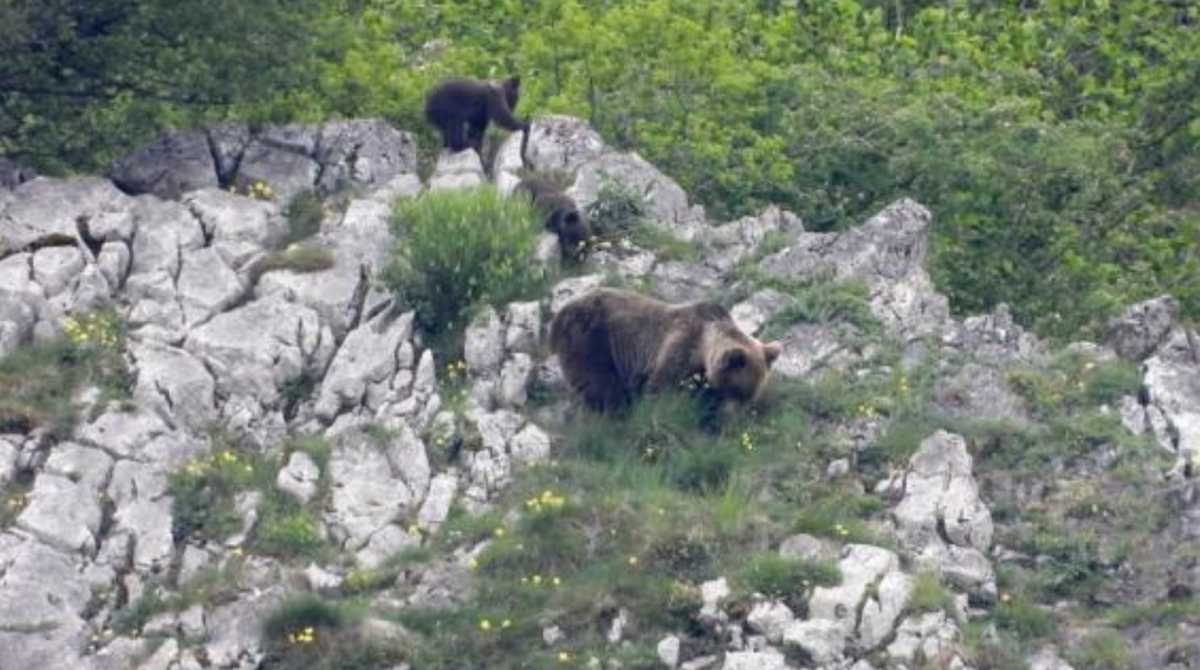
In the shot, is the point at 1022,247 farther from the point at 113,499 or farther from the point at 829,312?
the point at 113,499

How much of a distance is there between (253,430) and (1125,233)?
590 inches

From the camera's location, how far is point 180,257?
2670 centimetres

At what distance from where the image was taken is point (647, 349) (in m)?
25.8

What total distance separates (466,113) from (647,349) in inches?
197

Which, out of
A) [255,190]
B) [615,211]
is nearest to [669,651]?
[615,211]

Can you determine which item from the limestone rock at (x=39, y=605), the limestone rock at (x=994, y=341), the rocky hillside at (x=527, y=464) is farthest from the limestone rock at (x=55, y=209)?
the limestone rock at (x=994, y=341)

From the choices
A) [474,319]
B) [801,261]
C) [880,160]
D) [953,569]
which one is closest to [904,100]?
[880,160]

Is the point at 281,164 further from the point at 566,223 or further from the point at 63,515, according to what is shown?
the point at 63,515

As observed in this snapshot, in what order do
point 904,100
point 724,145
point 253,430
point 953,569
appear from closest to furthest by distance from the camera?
point 953,569 < point 253,430 < point 724,145 < point 904,100

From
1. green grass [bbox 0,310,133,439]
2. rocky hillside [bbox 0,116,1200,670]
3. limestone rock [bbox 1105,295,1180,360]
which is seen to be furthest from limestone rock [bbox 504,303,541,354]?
limestone rock [bbox 1105,295,1180,360]

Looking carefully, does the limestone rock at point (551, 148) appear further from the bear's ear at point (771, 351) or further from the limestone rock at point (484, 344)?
the bear's ear at point (771, 351)

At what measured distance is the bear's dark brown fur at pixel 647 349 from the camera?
83.5ft

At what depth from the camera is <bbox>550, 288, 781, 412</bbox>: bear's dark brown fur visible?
25.4 m

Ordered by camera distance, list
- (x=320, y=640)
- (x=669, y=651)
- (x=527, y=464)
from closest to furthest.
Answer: (x=669, y=651), (x=320, y=640), (x=527, y=464)
